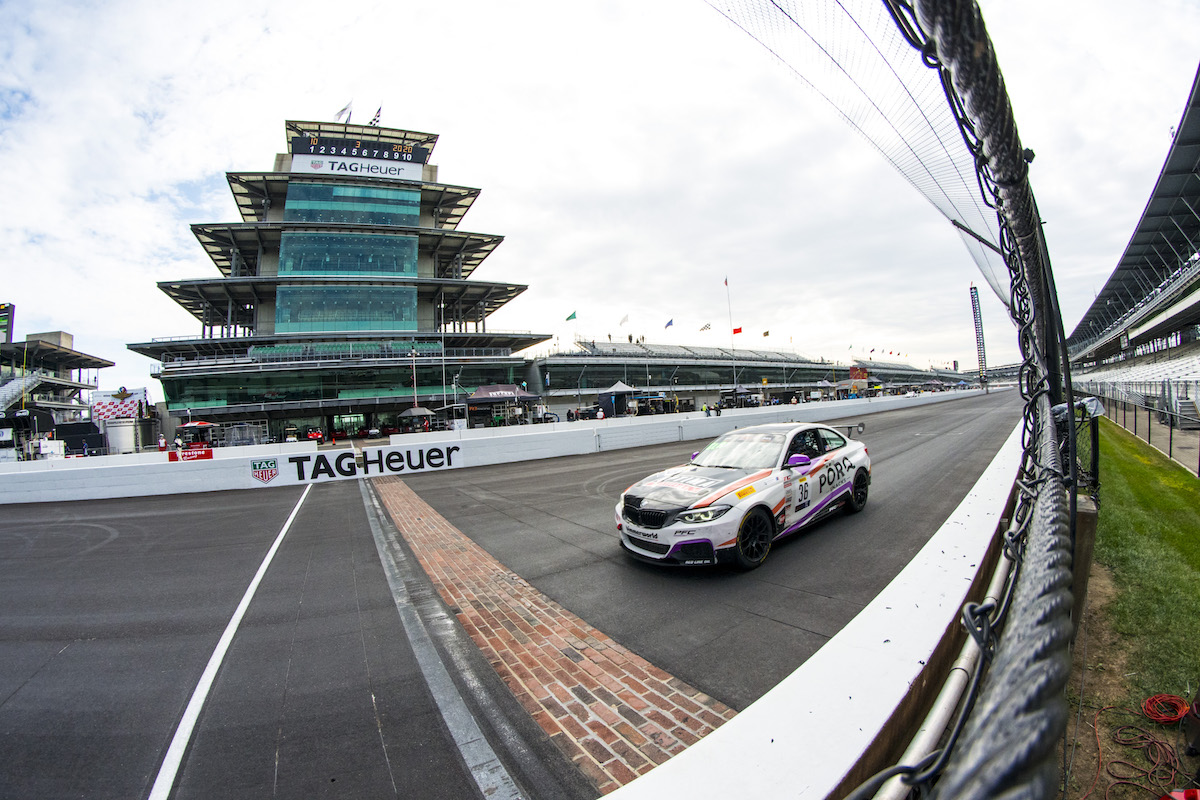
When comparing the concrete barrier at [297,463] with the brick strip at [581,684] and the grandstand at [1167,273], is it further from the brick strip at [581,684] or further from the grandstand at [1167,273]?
the grandstand at [1167,273]

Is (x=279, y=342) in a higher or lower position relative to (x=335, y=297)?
lower

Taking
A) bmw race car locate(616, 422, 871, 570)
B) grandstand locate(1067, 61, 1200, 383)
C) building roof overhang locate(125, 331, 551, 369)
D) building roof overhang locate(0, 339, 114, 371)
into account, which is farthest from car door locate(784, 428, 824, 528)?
building roof overhang locate(0, 339, 114, 371)

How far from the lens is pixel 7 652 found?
430cm

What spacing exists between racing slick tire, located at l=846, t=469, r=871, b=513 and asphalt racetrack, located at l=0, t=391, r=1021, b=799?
0.55 feet

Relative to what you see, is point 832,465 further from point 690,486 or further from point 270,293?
point 270,293

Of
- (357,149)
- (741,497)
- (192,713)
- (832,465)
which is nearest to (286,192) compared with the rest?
(357,149)

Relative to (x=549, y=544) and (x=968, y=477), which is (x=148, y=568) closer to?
(x=549, y=544)

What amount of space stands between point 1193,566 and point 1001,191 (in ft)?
18.4

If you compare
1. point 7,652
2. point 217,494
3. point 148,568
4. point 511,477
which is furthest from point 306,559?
point 217,494

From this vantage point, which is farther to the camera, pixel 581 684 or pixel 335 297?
pixel 335 297

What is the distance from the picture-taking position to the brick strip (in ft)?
9.04

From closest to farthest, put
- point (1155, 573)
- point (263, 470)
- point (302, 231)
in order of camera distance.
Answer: point (1155, 573), point (263, 470), point (302, 231)

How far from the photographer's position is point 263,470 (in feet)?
48.4

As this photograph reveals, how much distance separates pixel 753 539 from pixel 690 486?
88cm
